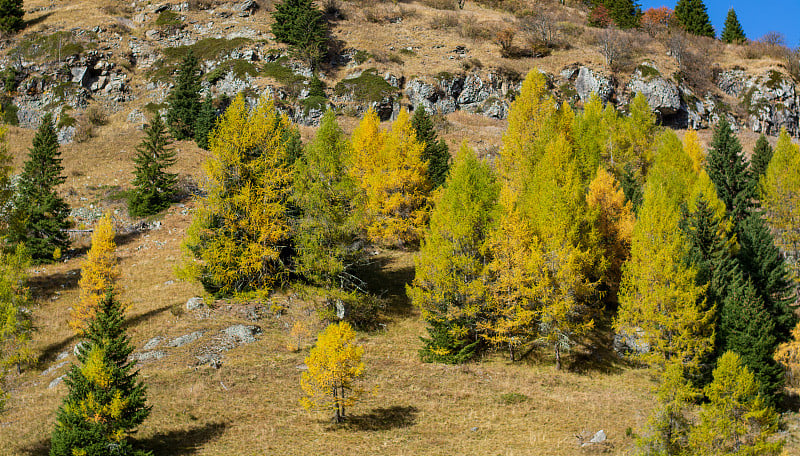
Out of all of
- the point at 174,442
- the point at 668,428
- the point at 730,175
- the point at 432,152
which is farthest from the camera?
the point at 432,152

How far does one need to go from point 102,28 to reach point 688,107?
9048cm

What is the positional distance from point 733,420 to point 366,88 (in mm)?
62367

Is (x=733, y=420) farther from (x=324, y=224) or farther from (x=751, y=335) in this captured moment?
(x=324, y=224)

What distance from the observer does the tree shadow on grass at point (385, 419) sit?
2005 centimetres

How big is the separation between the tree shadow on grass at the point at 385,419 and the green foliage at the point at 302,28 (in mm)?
62947

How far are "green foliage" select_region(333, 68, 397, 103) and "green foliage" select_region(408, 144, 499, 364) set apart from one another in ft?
150

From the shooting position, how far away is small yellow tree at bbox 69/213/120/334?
27656 mm

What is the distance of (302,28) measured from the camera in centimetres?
7688

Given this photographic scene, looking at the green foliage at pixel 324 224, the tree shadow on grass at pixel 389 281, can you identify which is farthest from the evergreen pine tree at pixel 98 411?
the tree shadow on grass at pixel 389 281

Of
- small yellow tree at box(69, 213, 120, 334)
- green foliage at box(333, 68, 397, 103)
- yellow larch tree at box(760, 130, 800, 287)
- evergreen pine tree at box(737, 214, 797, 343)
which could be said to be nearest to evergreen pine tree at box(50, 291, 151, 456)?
small yellow tree at box(69, 213, 120, 334)

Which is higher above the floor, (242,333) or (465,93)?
(465,93)

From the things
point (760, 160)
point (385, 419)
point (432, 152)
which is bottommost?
point (385, 419)

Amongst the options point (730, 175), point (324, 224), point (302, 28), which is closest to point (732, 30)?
point (730, 175)

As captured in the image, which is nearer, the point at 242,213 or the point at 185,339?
the point at 185,339
